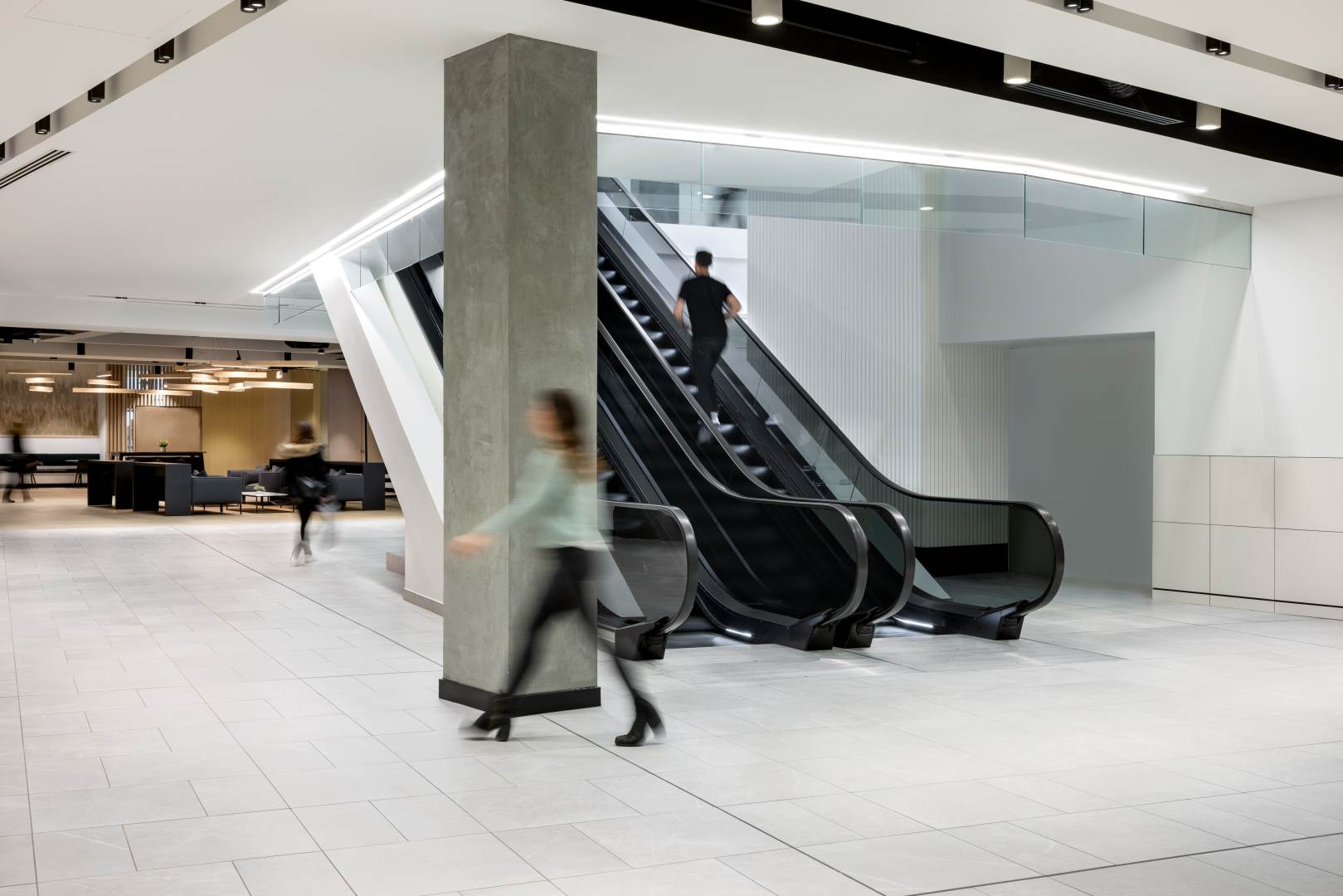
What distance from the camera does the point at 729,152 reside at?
7.70 metres

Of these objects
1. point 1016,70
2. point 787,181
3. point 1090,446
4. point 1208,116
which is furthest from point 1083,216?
point 1090,446

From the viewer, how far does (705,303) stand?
11852 mm

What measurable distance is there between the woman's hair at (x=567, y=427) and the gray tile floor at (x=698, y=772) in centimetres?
131

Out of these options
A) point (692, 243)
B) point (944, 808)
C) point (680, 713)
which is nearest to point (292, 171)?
point (680, 713)

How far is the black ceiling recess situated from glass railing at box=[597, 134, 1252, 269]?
4.06ft

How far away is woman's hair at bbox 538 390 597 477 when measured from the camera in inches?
200

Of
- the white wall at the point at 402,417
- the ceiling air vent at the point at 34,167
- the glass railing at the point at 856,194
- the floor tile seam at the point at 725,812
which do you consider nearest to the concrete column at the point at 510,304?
the floor tile seam at the point at 725,812

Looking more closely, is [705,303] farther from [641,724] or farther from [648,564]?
[641,724]

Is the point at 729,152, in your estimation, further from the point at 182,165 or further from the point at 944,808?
the point at 944,808

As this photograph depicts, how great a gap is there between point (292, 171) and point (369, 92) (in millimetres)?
2194

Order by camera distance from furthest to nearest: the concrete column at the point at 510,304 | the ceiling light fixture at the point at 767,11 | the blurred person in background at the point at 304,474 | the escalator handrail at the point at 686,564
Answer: the blurred person in background at the point at 304,474
the escalator handrail at the point at 686,564
the concrete column at the point at 510,304
the ceiling light fixture at the point at 767,11

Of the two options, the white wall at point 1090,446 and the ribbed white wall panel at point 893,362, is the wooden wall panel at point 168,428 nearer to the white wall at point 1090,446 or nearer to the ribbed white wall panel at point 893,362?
the ribbed white wall panel at point 893,362

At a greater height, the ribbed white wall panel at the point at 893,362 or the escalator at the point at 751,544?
the ribbed white wall panel at the point at 893,362

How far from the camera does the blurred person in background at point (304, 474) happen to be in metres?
12.9
